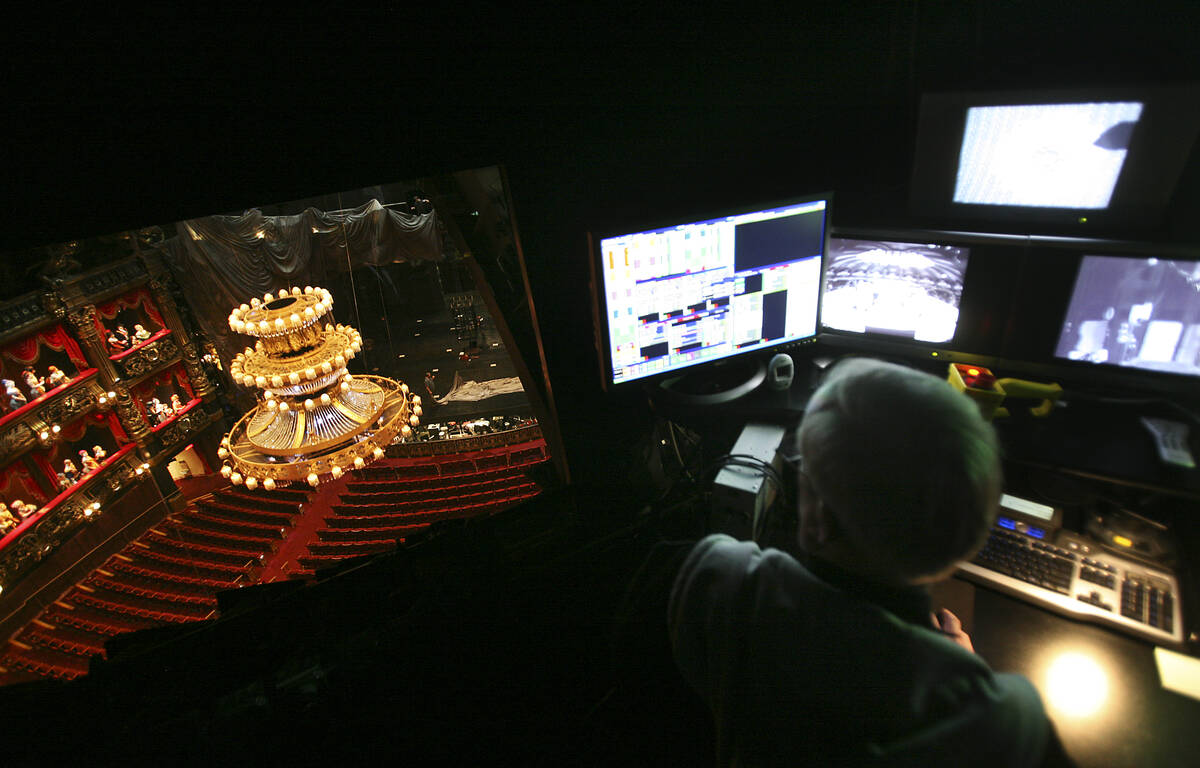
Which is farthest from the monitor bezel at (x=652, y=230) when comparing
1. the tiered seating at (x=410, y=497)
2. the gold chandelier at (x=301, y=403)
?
the gold chandelier at (x=301, y=403)

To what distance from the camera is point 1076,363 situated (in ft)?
5.95

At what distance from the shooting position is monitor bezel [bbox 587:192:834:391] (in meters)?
1.76

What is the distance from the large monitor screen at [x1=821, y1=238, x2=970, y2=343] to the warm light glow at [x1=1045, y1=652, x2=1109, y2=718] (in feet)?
3.75

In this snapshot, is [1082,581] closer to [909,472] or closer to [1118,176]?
[909,472]

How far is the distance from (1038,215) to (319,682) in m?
2.79

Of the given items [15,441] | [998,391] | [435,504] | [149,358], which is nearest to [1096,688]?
[998,391]

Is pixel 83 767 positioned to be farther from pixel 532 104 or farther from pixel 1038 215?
pixel 1038 215

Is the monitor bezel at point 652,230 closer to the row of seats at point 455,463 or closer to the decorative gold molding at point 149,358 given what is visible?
the row of seats at point 455,463

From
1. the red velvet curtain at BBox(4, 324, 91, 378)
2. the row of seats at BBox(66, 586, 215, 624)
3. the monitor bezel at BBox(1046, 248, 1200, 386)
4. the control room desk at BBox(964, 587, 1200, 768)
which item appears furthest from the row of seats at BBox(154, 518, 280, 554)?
the monitor bezel at BBox(1046, 248, 1200, 386)

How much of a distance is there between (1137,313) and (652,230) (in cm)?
158

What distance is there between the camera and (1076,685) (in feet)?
4.25

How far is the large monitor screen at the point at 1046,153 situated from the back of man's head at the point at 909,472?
4.91 feet

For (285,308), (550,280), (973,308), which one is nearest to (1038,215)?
(973,308)

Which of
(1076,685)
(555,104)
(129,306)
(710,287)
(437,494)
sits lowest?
(437,494)
